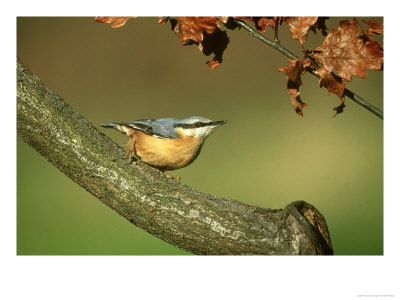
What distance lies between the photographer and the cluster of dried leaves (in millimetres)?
1881

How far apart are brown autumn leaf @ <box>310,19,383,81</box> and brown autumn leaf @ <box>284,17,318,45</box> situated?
82 millimetres

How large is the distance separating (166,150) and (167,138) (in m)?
0.07

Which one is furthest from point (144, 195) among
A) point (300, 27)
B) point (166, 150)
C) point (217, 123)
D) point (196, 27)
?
point (300, 27)

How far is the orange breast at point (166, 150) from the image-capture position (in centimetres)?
237

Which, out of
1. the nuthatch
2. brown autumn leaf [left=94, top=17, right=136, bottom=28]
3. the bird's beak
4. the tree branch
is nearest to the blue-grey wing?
the nuthatch

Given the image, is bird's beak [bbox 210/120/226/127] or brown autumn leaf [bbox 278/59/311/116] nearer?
brown autumn leaf [bbox 278/59/311/116]

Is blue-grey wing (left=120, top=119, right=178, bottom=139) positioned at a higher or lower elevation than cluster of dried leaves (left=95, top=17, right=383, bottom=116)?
lower

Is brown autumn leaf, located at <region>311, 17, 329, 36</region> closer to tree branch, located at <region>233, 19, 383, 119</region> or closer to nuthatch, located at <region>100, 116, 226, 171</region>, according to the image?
tree branch, located at <region>233, 19, 383, 119</region>

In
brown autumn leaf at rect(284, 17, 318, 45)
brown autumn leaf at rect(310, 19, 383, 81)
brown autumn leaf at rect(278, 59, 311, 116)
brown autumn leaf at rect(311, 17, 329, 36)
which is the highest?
brown autumn leaf at rect(311, 17, 329, 36)

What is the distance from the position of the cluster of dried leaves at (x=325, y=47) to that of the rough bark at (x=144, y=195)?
23.3 inches

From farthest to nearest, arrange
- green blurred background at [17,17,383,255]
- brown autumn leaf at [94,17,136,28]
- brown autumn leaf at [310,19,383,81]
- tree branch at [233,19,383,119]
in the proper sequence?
1. green blurred background at [17,17,383,255]
2. brown autumn leaf at [94,17,136,28]
3. tree branch at [233,19,383,119]
4. brown autumn leaf at [310,19,383,81]

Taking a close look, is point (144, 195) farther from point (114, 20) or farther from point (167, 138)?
point (114, 20)

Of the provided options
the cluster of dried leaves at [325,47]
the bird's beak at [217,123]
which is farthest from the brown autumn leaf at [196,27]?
the bird's beak at [217,123]
